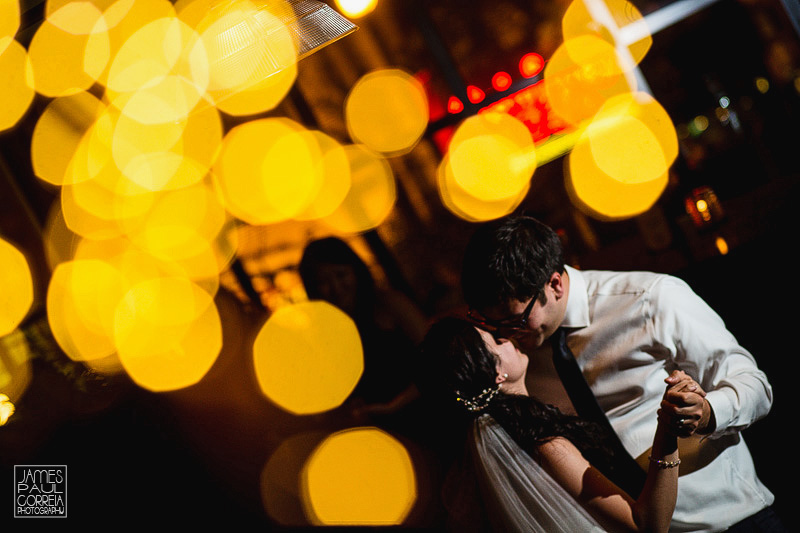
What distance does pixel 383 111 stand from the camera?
18.0 ft

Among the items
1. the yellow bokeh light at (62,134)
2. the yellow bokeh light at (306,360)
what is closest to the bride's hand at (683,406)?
the yellow bokeh light at (306,360)

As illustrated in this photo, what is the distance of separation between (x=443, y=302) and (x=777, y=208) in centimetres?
206

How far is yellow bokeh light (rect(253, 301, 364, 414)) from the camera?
3.22 meters

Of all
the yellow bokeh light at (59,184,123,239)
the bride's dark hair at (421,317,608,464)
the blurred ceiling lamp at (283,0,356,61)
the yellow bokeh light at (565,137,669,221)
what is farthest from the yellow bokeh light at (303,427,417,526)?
the yellow bokeh light at (565,137,669,221)

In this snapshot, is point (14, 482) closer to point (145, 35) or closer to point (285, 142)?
point (145, 35)

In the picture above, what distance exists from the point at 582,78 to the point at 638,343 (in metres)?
3.04

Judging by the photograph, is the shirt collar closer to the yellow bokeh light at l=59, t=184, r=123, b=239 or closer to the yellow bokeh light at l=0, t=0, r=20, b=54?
the yellow bokeh light at l=0, t=0, r=20, b=54

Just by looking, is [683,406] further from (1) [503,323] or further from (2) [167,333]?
(2) [167,333]

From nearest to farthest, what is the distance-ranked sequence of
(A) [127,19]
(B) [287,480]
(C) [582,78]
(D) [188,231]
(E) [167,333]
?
(B) [287,480], (E) [167,333], (A) [127,19], (C) [582,78], (D) [188,231]

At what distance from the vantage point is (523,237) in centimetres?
168

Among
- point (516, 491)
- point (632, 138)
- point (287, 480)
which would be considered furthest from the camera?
point (632, 138)

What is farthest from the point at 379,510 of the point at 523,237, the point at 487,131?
the point at 487,131

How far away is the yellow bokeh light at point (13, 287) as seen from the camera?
8.57ft

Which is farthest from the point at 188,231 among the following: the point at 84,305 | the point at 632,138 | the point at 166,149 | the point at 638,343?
the point at 632,138
